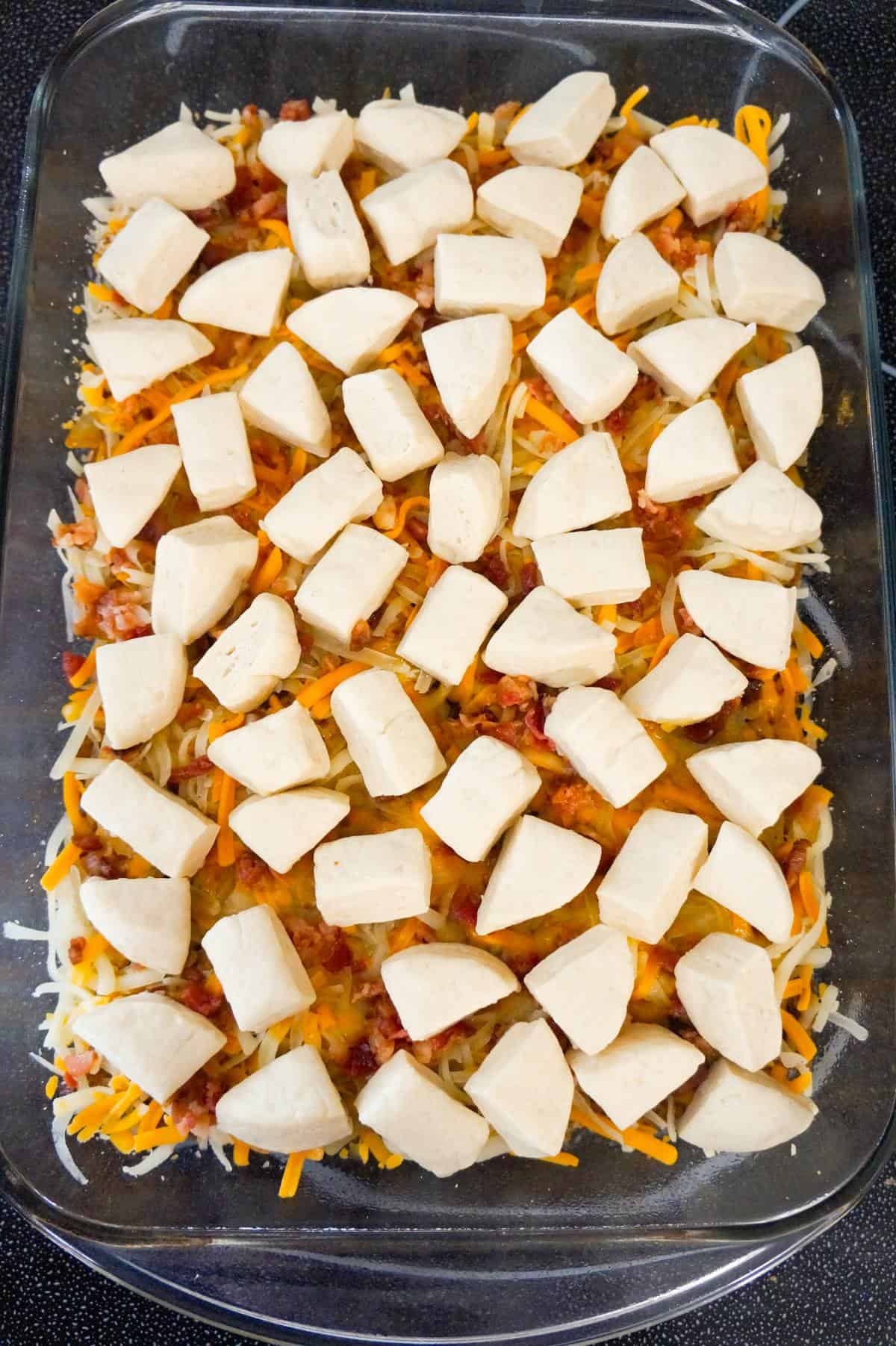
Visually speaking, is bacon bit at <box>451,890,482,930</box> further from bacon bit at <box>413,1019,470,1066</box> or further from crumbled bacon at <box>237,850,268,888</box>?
crumbled bacon at <box>237,850,268,888</box>

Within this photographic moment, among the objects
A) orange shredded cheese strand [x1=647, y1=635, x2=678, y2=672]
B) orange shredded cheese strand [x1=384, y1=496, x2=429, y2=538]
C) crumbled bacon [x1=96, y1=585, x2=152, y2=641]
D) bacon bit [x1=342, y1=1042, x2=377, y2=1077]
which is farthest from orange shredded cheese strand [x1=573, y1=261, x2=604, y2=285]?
bacon bit [x1=342, y1=1042, x2=377, y2=1077]

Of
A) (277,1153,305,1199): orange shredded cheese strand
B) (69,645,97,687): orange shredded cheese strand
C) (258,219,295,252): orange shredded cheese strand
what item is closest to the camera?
(277,1153,305,1199): orange shredded cheese strand

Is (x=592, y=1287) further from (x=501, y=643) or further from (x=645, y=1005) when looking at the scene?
(x=501, y=643)

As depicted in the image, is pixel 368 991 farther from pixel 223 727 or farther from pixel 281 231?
pixel 281 231

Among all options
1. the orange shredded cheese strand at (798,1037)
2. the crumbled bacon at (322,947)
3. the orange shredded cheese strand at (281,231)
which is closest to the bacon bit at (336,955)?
the crumbled bacon at (322,947)

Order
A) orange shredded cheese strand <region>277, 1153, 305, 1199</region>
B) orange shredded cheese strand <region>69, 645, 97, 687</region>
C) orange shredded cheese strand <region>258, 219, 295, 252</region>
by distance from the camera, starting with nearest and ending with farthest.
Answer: orange shredded cheese strand <region>277, 1153, 305, 1199</region> < orange shredded cheese strand <region>69, 645, 97, 687</region> < orange shredded cheese strand <region>258, 219, 295, 252</region>

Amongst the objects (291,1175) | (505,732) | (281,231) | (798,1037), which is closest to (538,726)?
(505,732)

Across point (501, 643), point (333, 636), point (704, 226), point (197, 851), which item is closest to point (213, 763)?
point (197, 851)
